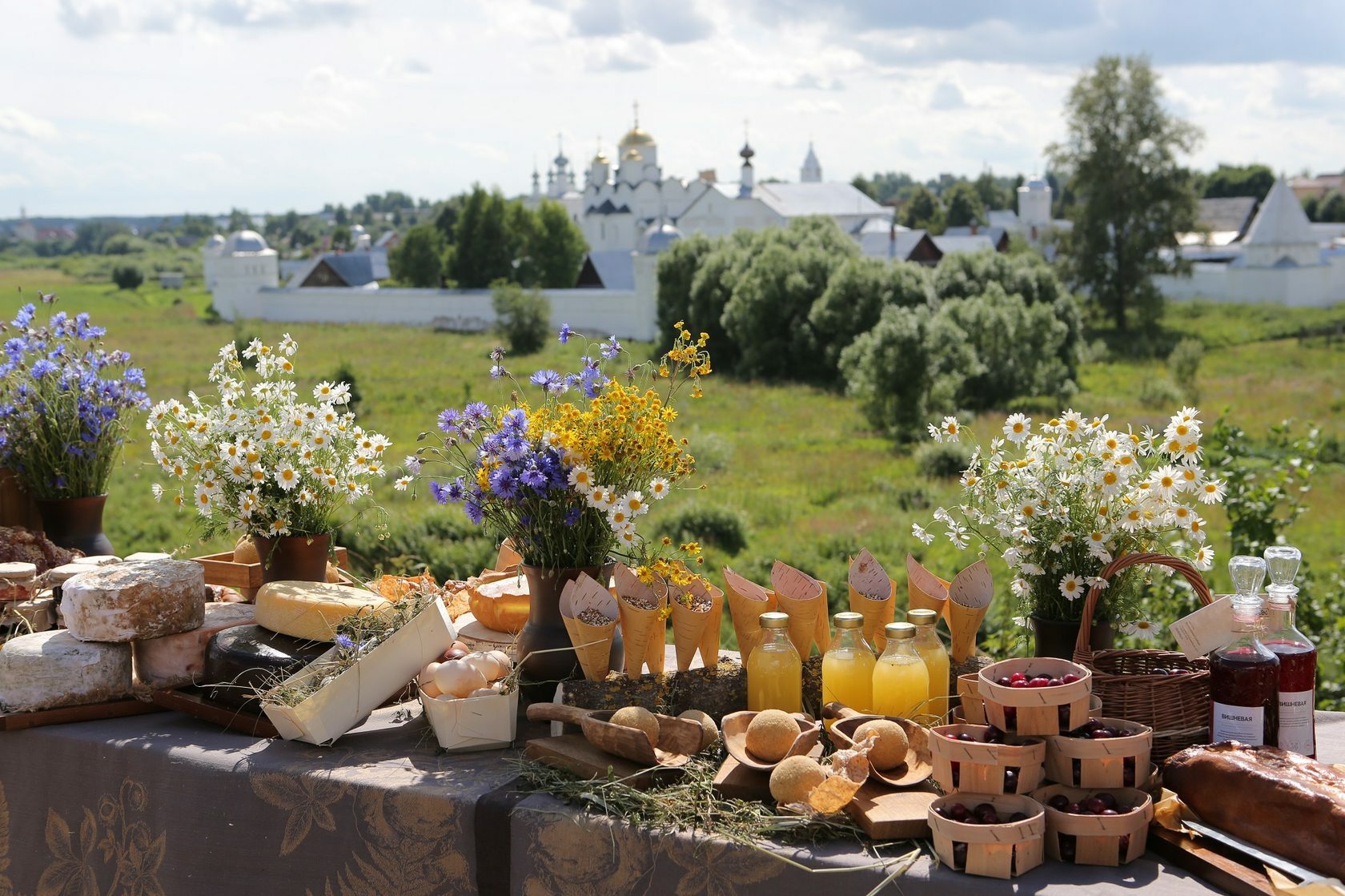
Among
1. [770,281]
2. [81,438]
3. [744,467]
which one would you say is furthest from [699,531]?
[770,281]

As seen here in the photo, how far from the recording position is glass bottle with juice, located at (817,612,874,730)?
2350mm

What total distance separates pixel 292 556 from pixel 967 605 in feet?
5.32

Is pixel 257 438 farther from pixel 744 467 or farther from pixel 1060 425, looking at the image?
pixel 744 467

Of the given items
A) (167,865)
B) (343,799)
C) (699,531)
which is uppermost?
(343,799)

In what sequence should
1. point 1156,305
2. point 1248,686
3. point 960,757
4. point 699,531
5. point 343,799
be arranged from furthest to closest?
point 1156,305 → point 699,531 → point 343,799 → point 1248,686 → point 960,757

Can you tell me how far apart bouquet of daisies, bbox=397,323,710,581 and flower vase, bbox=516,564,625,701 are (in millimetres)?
26

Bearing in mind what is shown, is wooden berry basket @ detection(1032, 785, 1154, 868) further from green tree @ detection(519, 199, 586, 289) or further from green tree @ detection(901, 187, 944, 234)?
green tree @ detection(901, 187, 944, 234)

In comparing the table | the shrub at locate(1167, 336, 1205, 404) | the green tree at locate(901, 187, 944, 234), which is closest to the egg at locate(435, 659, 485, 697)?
the table

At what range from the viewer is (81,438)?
3.57 m

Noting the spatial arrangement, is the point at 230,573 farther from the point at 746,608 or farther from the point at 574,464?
the point at 746,608

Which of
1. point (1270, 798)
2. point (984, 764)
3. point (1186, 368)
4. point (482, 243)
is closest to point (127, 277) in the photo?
point (482, 243)

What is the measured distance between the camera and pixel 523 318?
36.4 metres


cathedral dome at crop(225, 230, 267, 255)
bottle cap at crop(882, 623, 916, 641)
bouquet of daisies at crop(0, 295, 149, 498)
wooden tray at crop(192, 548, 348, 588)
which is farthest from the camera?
cathedral dome at crop(225, 230, 267, 255)

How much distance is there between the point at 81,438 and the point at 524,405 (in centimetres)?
164
